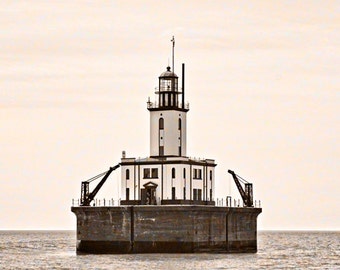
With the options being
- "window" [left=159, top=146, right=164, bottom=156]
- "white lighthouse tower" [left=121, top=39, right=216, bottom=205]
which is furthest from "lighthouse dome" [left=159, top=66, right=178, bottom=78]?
"window" [left=159, top=146, right=164, bottom=156]

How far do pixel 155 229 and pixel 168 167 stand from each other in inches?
264

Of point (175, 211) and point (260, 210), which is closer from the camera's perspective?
point (175, 211)

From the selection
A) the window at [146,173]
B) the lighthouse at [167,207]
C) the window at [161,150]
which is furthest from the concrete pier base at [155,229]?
the window at [161,150]

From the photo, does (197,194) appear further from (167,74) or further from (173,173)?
(167,74)

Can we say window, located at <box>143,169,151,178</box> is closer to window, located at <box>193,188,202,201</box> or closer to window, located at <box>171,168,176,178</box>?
window, located at <box>171,168,176,178</box>

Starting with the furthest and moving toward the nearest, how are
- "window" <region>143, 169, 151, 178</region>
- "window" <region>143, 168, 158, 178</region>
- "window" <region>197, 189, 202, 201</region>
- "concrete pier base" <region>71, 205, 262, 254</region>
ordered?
"window" <region>197, 189, 202, 201</region>
"window" <region>143, 169, 151, 178</region>
"window" <region>143, 168, 158, 178</region>
"concrete pier base" <region>71, 205, 262, 254</region>

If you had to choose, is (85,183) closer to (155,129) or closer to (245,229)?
(155,129)

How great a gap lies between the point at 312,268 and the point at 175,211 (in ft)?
39.3

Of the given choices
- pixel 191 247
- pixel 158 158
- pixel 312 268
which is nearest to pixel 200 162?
pixel 158 158

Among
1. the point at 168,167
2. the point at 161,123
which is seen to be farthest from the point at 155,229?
the point at 161,123

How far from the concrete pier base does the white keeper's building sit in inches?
128

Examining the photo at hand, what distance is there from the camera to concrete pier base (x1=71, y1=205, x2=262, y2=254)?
86.2 m

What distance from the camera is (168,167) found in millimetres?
91062

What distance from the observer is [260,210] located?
98.1 m
